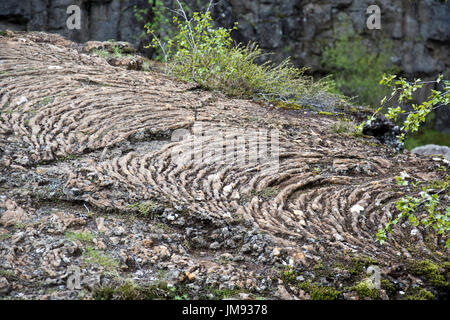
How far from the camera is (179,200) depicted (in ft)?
14.6

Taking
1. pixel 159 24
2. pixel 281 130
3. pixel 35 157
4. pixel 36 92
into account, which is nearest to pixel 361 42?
pixel 159 24

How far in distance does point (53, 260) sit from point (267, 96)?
5.57m

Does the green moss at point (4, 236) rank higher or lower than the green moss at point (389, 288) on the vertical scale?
higher

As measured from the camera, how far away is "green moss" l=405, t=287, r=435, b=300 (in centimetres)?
354

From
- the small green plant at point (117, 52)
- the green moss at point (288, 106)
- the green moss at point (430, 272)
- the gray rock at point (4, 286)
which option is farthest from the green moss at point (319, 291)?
the small green plant at point (117, 52)

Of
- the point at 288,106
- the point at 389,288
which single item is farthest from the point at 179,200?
the point at 288,106

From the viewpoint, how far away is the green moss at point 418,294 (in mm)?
3543

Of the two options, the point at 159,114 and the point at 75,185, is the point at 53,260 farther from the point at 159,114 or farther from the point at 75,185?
the point at 159,114

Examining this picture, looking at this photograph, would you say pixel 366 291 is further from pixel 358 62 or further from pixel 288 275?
pixel 358 62

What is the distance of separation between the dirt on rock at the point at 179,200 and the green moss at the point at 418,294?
0.10 feet

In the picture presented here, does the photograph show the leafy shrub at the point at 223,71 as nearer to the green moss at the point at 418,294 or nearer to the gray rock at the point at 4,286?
the green moss at the point at 418,294

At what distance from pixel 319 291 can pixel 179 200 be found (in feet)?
5.48
